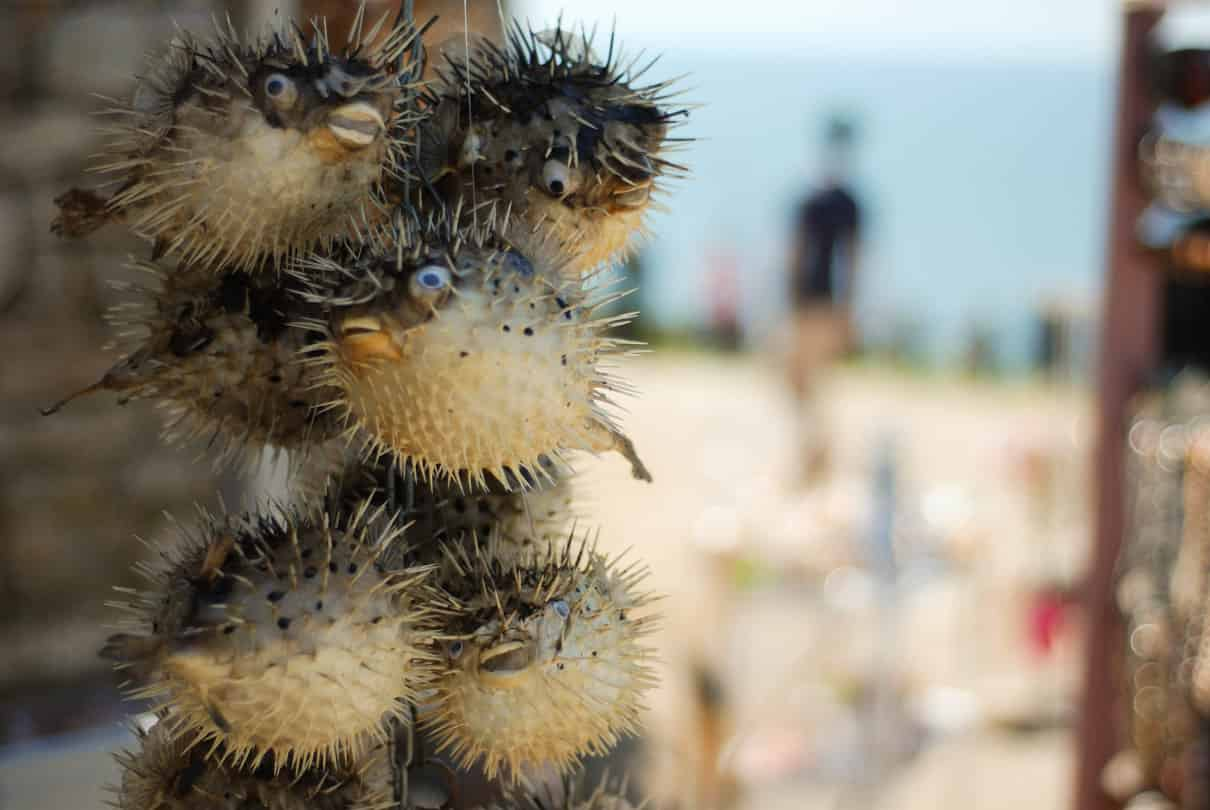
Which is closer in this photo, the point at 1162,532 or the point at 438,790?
the point at 438,790

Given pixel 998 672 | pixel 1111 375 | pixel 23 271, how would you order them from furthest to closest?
pixel 998 672 < pixel 23 271 < pixel 1111 375

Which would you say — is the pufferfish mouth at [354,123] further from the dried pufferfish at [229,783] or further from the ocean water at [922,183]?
the ocean water at [922,183]

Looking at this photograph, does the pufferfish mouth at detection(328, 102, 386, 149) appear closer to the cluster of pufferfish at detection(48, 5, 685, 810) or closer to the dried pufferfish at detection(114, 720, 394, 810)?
the cluster of pufferfish at detection(48, 5, 685, 810)

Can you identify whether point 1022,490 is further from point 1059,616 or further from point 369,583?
point 369,583

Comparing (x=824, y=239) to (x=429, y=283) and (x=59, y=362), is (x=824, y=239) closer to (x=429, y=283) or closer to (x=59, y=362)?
(x=59, y=362)

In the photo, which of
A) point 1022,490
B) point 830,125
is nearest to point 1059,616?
point 1022,490

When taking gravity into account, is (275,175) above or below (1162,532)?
above

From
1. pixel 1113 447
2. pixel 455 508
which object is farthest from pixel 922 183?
pixel 455 508

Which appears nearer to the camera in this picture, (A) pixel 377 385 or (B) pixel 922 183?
(A) pixel 377 385

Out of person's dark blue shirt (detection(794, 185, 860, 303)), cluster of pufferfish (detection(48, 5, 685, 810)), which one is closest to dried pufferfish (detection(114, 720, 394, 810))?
cluster of pufferfish (detection(48, 5, 685, 810))
